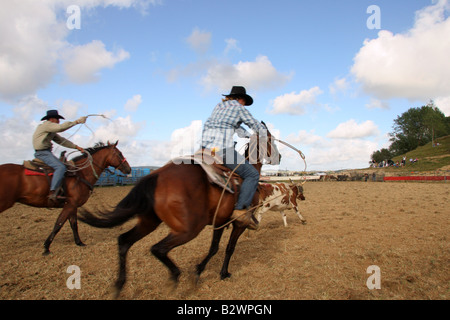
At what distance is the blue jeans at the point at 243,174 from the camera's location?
4.34 metres

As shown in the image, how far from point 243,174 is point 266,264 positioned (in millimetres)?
2039

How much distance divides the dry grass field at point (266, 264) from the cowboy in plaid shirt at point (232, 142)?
1223mm

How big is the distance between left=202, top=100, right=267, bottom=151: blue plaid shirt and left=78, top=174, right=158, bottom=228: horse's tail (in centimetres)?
116

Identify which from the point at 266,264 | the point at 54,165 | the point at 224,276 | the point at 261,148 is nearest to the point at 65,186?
the point at 54,165

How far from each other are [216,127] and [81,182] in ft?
14.6

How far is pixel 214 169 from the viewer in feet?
13.4

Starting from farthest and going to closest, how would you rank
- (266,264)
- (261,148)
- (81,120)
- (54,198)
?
1. (81,120)
2. (54,198)
3. (266,264)
4. (261,148)

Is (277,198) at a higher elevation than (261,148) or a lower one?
lower

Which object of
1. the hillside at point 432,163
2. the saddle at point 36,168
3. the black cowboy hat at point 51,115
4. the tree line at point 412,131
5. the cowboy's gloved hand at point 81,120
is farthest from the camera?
the tree line at point 412,131
